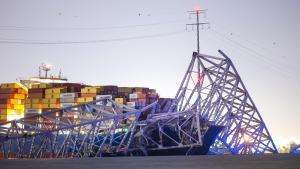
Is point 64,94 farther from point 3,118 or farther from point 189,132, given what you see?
point 189,132

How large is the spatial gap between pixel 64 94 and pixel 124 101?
22.9 metres

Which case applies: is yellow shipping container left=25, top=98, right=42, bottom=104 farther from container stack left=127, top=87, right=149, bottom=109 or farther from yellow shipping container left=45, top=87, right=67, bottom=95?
container stack left=127, top=87, right=149, bottom=109

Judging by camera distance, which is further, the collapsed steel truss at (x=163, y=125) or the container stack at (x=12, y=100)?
the container stack at (x=12, y=100)

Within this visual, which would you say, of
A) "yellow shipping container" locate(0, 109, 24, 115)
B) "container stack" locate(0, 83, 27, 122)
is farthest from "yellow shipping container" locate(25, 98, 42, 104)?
"yellow shipping container" locate(0, 109, 24, 115)

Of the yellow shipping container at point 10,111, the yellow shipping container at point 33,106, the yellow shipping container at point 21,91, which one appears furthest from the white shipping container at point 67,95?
the yellow shipping container at point 21,91

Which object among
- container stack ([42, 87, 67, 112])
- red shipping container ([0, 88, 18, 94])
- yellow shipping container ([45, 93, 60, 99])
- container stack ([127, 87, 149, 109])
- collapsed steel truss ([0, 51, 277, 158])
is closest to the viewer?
collapsed steel truss ([0, 51, 277, 158])

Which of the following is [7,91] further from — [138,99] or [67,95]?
[138,99]

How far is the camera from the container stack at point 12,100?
15775 cm

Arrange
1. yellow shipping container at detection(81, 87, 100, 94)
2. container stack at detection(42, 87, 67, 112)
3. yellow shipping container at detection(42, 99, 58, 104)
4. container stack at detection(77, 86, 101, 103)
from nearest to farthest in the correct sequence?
container stack at detection(77, 86, 101, 103)
yellow shipping container at detection(81, 87, 100, 94)
container stack at detection(42, 87, 67, 112)
yellow shipping container at detection(42, 99, 58, 104)

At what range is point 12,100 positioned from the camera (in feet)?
523

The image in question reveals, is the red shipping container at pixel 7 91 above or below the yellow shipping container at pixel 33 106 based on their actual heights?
above

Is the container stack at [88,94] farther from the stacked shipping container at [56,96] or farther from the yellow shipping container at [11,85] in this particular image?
the yellow shipping container at [11,85]

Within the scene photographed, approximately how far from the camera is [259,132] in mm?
73688

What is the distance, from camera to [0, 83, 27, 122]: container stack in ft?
518
